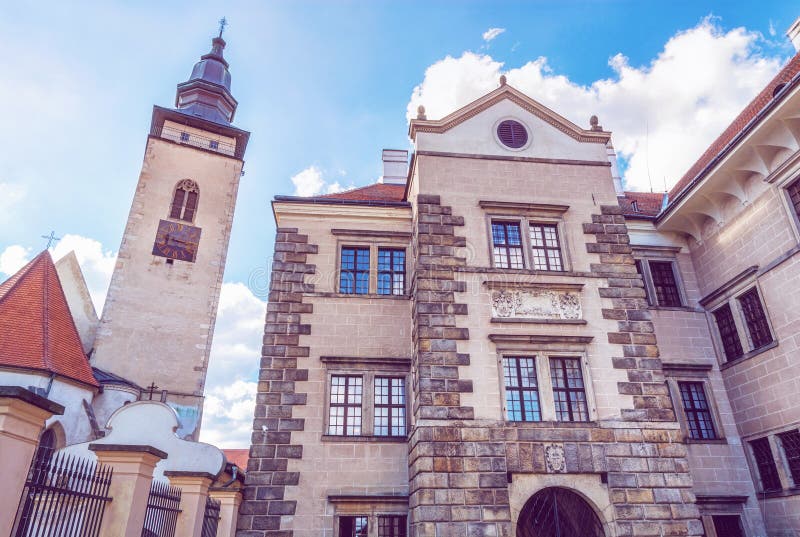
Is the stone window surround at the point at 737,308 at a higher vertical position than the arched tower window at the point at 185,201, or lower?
lower

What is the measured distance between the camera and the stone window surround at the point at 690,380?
14078 mm

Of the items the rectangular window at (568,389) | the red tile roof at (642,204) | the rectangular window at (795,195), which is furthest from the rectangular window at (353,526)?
the rectangular window at (795,195)

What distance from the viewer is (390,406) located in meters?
13.4

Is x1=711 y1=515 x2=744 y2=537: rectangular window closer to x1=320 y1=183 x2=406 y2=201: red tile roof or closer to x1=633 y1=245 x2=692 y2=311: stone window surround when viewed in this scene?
x1=633 y1=245 x2=692 y2=311: stone window surround

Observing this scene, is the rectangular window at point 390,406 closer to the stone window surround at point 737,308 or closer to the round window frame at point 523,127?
the round window frame at point 523,127

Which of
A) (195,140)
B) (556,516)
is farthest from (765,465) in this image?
(195,140)

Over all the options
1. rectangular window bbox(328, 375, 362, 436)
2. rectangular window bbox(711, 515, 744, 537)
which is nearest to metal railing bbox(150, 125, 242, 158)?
rectangular window bbox(328, 375, 362, 436)

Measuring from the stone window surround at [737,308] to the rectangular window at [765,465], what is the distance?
2112 mm

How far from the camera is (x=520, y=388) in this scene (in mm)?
12477

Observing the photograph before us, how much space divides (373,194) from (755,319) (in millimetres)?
11347

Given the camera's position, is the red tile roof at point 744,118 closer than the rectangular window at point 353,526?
No

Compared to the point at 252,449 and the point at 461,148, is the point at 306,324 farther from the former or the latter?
the point at 461,148

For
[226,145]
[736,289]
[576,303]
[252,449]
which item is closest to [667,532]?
[576,303]

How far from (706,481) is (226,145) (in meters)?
30.1
